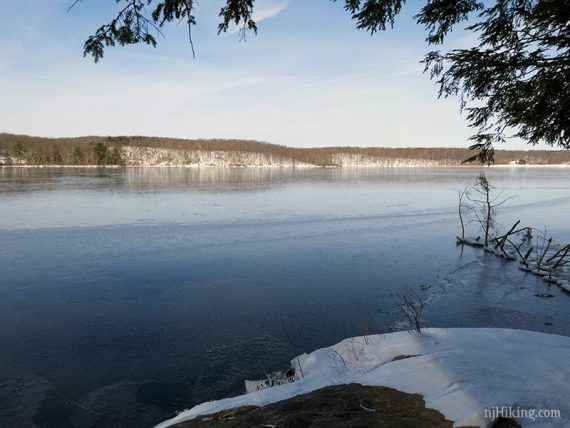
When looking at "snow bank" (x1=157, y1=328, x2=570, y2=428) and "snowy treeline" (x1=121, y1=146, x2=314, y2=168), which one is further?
"snowy treeline" (x1=121, y1=146, x2=314, y2=168)

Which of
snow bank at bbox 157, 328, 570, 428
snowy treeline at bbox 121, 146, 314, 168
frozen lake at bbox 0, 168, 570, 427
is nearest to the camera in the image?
snow bank at bbox 157, 328, 570, 428

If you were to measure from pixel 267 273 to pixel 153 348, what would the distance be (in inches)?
250

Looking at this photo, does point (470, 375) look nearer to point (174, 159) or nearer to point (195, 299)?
point (195, 299)

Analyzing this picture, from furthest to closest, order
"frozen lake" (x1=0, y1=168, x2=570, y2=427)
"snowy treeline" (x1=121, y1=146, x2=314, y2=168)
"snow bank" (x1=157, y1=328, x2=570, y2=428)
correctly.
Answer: "snowy treeline" (x1=121, y1=146, x2=314, y2=168), "frozen lake" (x1=0, y1=168, x2=570, y2=427), "snow bank" (x1=157, y1=328, x2=570, y2=428)

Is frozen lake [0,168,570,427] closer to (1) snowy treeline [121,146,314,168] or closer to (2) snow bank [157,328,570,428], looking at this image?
(2) snow bank [157,328,570,428]

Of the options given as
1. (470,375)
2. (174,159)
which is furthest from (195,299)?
(174,159)

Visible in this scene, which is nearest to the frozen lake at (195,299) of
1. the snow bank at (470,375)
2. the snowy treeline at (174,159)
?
the snow bank at (470,375)

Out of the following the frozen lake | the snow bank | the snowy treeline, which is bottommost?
the frozen lake

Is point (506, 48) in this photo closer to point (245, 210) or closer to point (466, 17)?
point (466, 17)

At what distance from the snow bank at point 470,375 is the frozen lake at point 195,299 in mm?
2391

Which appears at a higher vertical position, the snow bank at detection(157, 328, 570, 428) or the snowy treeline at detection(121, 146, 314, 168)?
the snowy treeline at detection(121, 146, 314, 168)

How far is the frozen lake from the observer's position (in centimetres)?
748

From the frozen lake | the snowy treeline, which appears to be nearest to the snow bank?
the frozen lake

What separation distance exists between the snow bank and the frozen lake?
2391 mm
